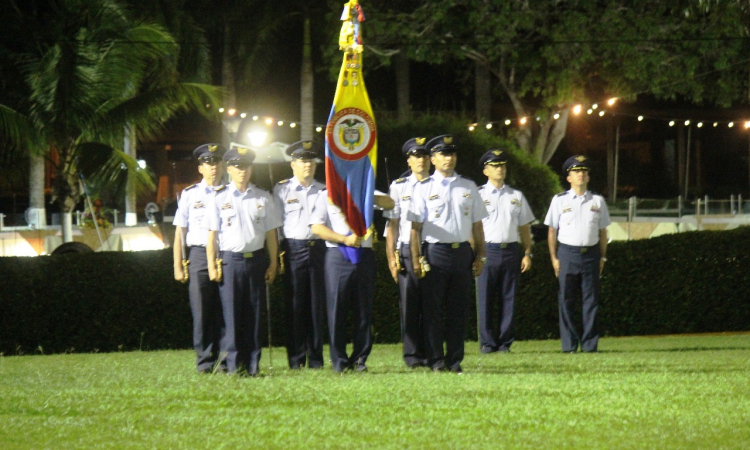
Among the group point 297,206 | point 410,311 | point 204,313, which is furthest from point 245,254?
point 410,311

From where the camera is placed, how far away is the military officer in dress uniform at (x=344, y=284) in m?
9.32

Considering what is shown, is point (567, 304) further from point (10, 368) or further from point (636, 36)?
point (636, 36)

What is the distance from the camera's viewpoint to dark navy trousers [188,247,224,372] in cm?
953

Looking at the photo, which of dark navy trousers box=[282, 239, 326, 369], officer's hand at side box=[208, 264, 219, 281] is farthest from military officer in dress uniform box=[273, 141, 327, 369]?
officer's hand at side box=[208, 264, 219, 281]

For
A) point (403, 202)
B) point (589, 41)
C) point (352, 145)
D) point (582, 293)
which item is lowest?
point (582, 293)

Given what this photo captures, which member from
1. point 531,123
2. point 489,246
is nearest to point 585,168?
point 489,246

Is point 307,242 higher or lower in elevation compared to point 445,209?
lower

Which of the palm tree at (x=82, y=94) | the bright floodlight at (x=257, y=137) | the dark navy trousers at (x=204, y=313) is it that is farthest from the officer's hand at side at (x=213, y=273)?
the bright floodlight at (x=257, y=137)

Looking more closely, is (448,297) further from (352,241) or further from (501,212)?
(501,212)

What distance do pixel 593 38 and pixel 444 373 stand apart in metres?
23.0

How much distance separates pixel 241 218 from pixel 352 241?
0.98 meters

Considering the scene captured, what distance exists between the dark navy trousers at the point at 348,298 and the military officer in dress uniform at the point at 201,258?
1082 millimetres

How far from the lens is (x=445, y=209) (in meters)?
9.15

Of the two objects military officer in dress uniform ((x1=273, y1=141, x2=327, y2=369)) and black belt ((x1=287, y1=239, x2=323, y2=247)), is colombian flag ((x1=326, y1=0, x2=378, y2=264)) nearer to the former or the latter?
military officer in dress uniform ((x1=273, y1=141, x2=327, y2=369))
